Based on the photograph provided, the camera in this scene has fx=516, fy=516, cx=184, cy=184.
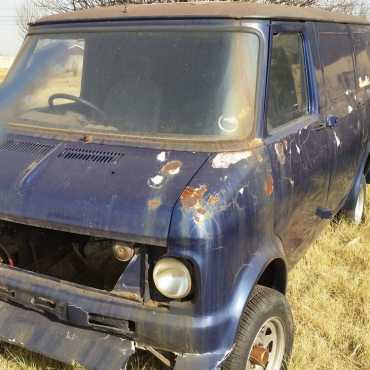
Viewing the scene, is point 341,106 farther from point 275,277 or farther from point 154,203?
point 154,203

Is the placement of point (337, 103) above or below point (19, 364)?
above

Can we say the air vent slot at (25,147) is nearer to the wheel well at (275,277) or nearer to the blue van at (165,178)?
the blue van at (165,178)

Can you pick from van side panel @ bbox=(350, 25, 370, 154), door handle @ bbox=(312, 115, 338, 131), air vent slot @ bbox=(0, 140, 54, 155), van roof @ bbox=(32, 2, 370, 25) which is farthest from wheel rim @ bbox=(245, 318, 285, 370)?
van side panel @ bbox=(350, 25, 370, 154)

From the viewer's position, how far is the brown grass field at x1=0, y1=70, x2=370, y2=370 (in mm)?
2941

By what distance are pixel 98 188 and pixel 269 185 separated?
84 centimetres

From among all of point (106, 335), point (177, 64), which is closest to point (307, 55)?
point (177, 64)

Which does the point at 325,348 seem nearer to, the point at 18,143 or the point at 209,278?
the point at 209,278

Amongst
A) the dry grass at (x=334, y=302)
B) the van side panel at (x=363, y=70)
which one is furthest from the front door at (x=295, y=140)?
the van side panel at (x=363, y=70)

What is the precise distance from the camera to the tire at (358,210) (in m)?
4.87

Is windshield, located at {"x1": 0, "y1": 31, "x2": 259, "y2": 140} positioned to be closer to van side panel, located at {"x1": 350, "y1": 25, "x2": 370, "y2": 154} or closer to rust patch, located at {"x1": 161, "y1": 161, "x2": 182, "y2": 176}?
rust patch, located at {"x1": 161, "y1": 161, "x2": 182, "y2": 176}

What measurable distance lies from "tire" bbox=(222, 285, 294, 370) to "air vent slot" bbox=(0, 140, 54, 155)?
4.24 feet

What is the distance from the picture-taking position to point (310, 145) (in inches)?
123

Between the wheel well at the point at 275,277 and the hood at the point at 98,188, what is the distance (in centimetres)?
76

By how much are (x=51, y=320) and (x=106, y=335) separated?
12.0 inches
